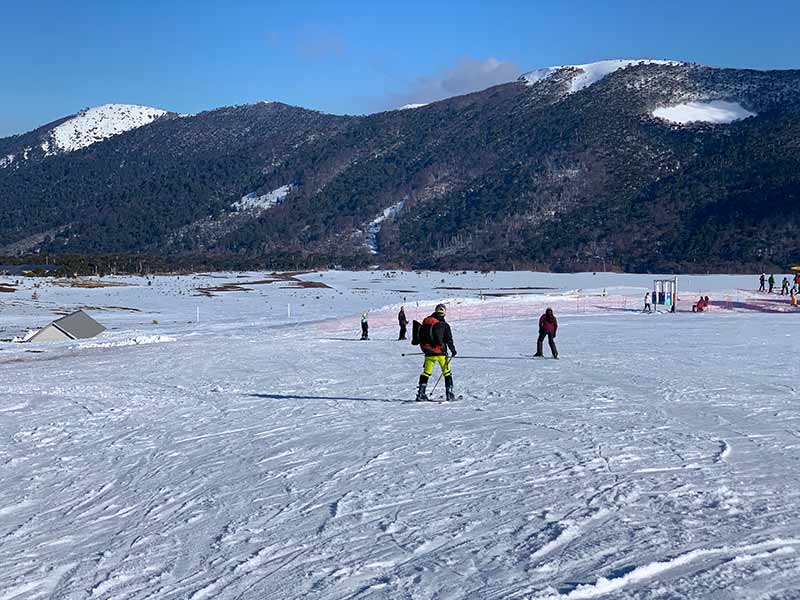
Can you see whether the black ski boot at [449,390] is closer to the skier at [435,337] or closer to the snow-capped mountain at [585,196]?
the skier at [435,337]

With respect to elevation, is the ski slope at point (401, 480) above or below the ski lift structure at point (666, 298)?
below

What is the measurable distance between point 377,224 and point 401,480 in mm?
166173

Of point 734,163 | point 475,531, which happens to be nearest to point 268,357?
point 475,531

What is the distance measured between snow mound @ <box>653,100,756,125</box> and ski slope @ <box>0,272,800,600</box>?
161 metres

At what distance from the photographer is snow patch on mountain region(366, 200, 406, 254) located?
536 feet

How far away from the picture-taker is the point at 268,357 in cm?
2277

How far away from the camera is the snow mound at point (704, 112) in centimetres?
17034

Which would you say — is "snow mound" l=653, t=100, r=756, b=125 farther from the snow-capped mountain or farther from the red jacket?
the red jacket

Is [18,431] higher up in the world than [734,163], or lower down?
lower down

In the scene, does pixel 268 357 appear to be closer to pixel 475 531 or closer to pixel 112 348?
pixel 112 348

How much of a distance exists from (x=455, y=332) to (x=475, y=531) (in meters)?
23.3

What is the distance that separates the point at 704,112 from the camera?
577 feet

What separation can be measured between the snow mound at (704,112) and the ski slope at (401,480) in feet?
528

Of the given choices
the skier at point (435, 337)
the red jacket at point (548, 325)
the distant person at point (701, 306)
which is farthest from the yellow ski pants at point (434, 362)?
the distant person at point (701, 306)
